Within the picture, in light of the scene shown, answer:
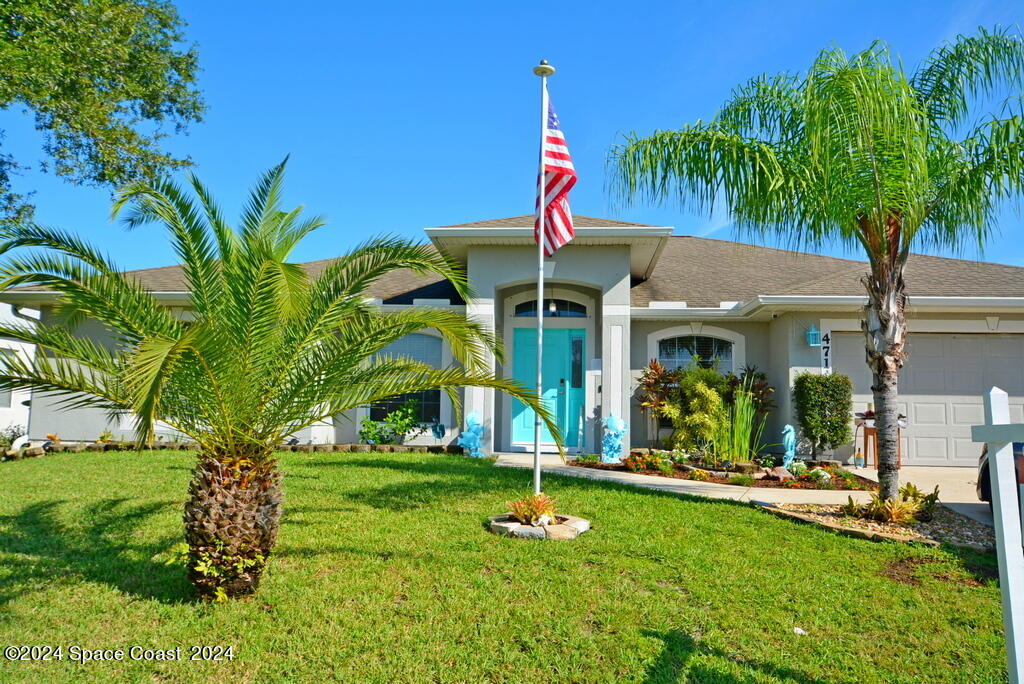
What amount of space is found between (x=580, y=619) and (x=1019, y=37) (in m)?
7.89

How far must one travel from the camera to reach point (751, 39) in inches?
379

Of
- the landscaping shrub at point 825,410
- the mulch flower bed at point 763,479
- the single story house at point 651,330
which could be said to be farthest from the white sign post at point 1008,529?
the landscaping shrub at point 825,410

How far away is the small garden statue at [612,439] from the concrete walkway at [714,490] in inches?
33.5

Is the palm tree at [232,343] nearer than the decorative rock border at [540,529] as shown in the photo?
Yes

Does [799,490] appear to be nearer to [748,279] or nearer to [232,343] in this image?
[748,279]

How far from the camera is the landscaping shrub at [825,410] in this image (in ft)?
37.2

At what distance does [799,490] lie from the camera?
30.0ft

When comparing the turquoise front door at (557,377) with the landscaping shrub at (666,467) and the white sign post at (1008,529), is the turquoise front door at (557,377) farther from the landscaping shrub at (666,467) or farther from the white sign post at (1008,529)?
the white sign post at (1008,529)

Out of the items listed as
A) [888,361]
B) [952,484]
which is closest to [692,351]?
[952,484]

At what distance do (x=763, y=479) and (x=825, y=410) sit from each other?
2413 millimetres

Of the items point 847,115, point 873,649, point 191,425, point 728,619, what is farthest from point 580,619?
point 847,115

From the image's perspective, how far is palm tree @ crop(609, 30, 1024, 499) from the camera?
22.6 feet

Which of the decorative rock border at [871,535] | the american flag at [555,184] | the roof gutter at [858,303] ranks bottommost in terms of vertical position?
the decorative rock border at [871,535]

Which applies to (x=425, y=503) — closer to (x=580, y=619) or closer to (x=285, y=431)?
(x=285, y=431)
